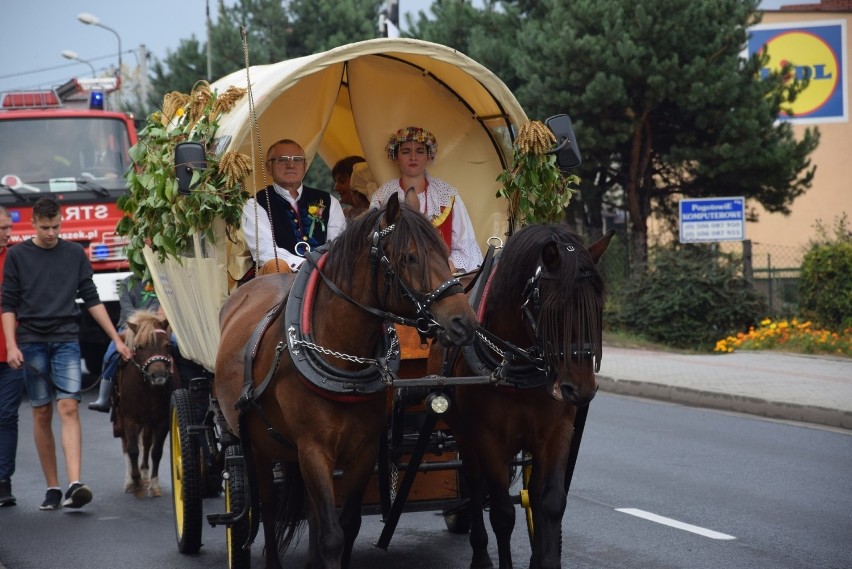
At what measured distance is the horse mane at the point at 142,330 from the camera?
9.40 meters

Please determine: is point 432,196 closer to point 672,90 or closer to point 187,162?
point 187,162

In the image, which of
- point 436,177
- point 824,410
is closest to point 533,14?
point 824,410

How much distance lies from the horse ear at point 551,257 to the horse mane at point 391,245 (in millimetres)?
586

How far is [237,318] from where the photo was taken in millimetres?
6586

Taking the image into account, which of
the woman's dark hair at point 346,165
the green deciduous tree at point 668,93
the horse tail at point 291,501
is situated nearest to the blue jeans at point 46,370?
the woman's dark hair at point 346,165

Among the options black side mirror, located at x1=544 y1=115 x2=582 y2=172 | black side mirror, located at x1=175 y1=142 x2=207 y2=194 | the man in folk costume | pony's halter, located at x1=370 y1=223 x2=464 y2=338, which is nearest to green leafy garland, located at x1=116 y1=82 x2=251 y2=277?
black side mirror, located at x1=175 y1=142 x2=207 y2=194

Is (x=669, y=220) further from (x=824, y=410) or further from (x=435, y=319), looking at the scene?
(x=435, y=319)

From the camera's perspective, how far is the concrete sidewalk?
41.9 feet

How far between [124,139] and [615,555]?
11.8 metres

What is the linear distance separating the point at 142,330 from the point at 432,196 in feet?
9.36

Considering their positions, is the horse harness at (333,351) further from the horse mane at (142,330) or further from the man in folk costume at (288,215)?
the horse mane at (142,330)

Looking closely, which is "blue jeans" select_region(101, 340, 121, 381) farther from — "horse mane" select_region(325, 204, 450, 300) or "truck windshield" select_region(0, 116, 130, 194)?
"truck windshield" select_region(0, 116, 130, 194)

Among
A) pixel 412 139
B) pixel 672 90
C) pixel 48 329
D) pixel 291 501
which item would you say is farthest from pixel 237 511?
pixel 672 90

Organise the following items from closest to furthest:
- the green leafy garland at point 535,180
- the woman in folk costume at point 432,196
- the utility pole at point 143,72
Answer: the green leafy garland at point 535,180 → the woman in folk costume at point 432,196 → the utility pole at point 143,72
